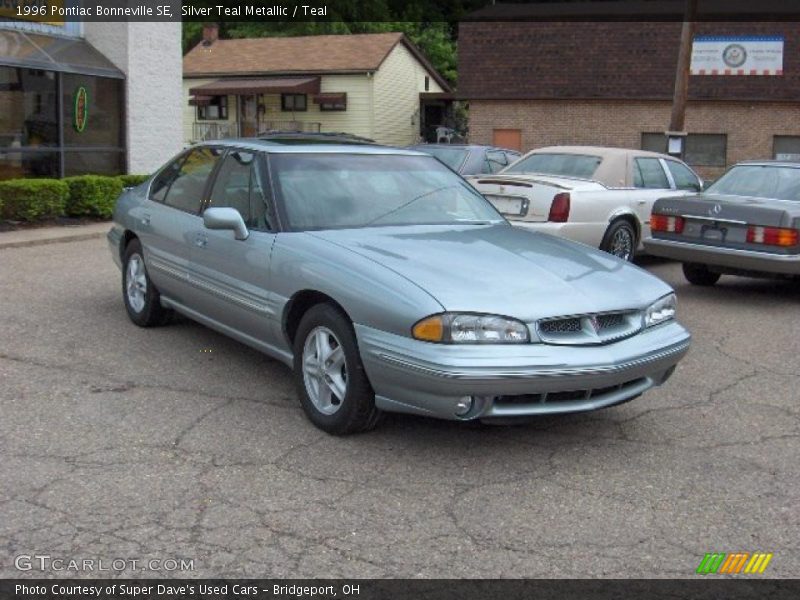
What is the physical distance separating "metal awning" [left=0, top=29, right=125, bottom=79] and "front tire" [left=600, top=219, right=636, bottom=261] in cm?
1035

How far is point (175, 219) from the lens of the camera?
6.63m

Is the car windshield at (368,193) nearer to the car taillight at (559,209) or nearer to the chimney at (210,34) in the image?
the car taillight at (559,209)

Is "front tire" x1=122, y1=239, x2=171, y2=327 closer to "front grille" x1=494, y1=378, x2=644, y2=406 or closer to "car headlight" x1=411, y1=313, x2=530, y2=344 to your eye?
"car headlight" x1=411, y1=313, x2=530, y2=344

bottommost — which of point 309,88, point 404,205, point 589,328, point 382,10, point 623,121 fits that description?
point 589,328

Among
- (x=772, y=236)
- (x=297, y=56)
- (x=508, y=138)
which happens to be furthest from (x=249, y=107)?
(x=772, y=236)

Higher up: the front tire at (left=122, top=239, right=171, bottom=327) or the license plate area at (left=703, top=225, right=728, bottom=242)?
the license plate area at (left=703, top=225, right=728, bottom=242)

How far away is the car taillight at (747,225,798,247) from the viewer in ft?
29.8

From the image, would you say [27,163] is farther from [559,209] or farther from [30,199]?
[559,209]

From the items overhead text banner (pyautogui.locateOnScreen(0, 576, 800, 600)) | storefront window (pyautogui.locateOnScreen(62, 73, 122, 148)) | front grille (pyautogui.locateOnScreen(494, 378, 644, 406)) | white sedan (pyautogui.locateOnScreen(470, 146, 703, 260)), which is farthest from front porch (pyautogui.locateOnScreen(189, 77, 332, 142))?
overhead text banner (pyautogui.locateOnScreen(0, 576, 800, 600))

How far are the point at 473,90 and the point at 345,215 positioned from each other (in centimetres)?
2691

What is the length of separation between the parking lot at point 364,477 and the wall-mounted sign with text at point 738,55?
24.1 metres

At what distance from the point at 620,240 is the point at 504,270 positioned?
253 inches

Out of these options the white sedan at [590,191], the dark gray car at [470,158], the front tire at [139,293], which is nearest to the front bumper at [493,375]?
the front tire at [139,293]

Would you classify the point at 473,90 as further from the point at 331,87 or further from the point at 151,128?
the point at 151,128
